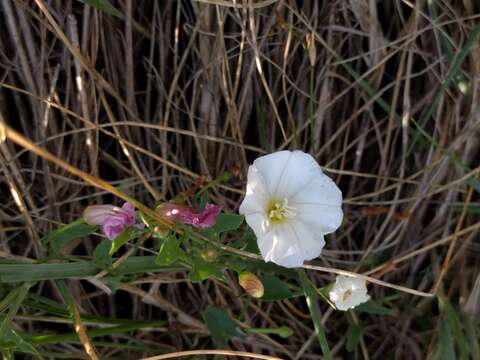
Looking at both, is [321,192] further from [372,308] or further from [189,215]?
[372,308]

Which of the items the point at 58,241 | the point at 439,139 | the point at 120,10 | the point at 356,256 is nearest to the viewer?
the point at 58,241

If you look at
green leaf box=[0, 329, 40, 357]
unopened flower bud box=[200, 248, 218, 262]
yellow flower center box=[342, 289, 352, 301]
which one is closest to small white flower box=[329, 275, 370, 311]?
yellow flower center box=[342, 289, 352, 301]

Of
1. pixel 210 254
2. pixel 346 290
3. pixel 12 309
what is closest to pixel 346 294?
pixel 346 290

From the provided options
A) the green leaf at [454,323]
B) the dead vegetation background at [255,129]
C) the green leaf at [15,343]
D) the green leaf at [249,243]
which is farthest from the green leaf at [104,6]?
the green leaf at [454,323]

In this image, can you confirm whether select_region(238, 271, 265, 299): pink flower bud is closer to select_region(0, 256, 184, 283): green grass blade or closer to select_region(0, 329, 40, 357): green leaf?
select_region(0, 256, 184, 283): green grass blade

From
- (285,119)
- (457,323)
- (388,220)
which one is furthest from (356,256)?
(285,119)

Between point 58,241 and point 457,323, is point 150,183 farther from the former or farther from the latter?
point 457,323
